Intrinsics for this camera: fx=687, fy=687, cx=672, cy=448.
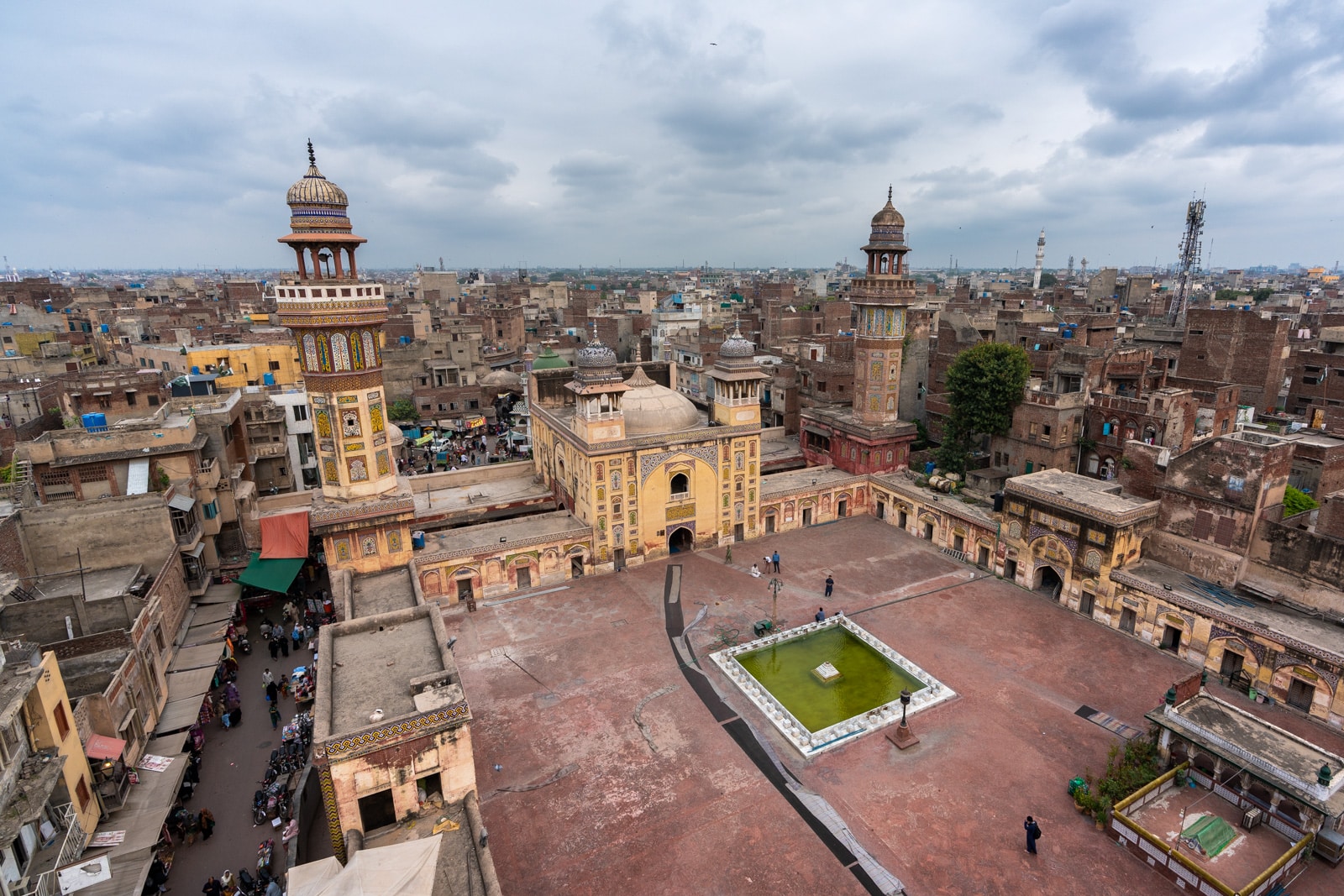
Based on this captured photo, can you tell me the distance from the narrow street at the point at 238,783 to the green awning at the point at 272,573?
2.58 m

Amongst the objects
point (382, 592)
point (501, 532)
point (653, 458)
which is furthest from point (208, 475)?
point (653, 458)

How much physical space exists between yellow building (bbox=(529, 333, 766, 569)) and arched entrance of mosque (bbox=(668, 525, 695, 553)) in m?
0.04

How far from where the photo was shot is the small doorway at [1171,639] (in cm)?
2269

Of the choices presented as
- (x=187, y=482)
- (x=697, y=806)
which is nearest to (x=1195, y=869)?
(x=697, y=806)

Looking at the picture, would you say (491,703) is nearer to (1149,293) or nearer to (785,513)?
(785,513)

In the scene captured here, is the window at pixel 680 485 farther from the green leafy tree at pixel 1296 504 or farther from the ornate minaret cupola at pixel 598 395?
the green leafy tree at pixel 1296 504

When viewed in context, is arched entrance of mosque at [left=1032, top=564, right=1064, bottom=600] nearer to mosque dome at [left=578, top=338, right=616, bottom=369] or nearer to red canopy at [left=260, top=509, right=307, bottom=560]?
mosque dome at [left=578, top=338, right=616, bottom=369]

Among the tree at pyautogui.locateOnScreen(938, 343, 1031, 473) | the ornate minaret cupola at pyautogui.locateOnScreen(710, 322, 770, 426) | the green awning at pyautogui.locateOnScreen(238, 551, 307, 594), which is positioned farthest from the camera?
the tree at pyautogui.locateOnScreen(938, 343, 1031, 473)

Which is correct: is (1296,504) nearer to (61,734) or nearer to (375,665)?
(375,665)

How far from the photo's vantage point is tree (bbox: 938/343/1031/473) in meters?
32.8

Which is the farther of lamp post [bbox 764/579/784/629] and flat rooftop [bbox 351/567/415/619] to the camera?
lamp post [bbox 764/579/784/629]

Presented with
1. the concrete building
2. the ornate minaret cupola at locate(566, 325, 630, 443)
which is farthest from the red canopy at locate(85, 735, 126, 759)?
the ornate minaret cupola at locate(566, 325, 630, 443)

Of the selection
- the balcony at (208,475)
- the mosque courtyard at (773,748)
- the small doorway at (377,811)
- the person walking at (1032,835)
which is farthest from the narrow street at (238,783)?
the person walking at (1032,835)

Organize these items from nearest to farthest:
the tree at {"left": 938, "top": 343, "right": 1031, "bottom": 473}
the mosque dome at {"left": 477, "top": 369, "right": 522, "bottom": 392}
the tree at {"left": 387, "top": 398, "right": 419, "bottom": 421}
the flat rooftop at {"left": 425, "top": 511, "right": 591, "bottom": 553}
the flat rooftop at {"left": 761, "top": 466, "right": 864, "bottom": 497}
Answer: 1. the flat rooftop at {"left": 425, "top": 511, "right": 591, "bottom": 553}
2. the tree at {"left": 938, "top": 343, "right": 1031, "bottom": 473}
3. the flat rooftop at {"left": 761, "top": 466, "right": 864, "bottom": 497}
4. the tree at {"left": 387, "top": 398, "right": 419, "bottom": 421}
5. the mosque dome at {"left": 477, "top": 369, "right": 522, "bottom": 392}
